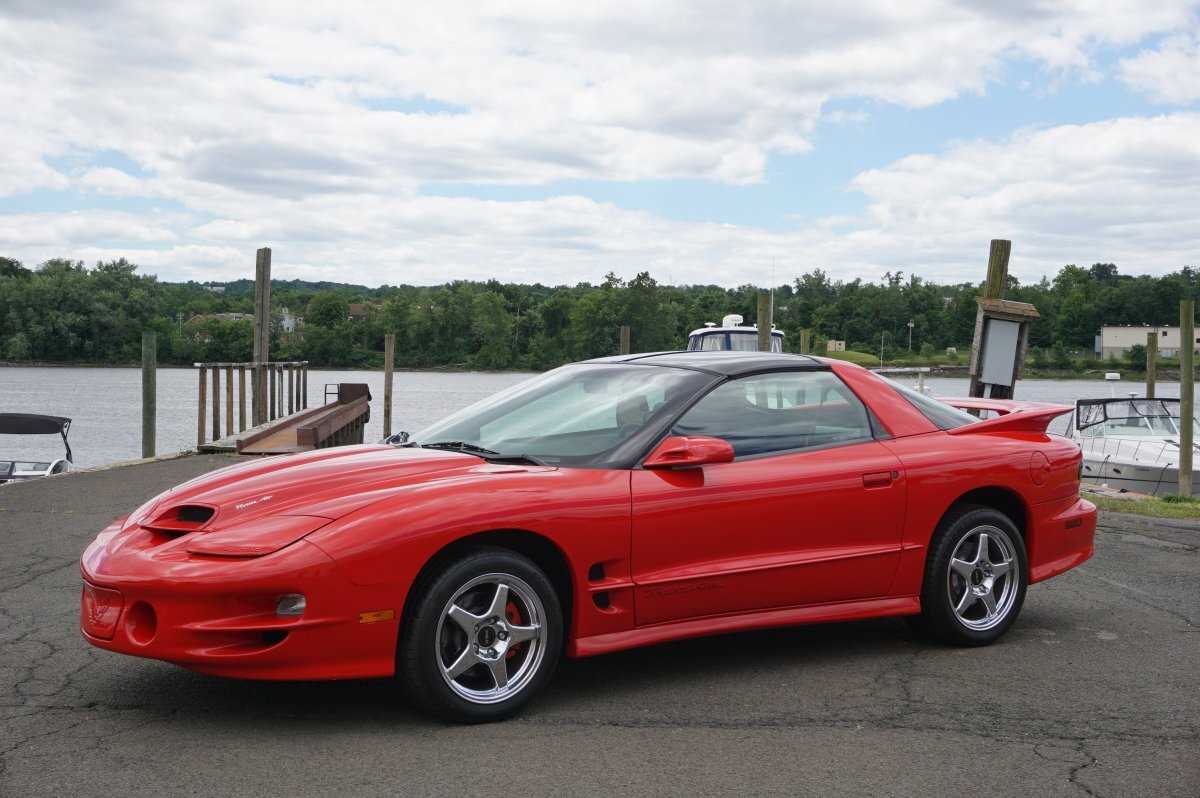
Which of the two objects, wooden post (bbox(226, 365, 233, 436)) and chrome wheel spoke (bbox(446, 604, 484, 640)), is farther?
wooden post (bbox(226, 365, 233, 436))

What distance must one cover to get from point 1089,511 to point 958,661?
1363mm

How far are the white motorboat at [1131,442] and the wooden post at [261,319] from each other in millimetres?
14166

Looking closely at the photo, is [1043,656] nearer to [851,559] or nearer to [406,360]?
[851,559]

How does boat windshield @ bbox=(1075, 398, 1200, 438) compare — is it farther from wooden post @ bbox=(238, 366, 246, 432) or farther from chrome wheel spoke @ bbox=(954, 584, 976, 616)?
chrome wheel spoke @ bbox=(954, 584, 976, 616)

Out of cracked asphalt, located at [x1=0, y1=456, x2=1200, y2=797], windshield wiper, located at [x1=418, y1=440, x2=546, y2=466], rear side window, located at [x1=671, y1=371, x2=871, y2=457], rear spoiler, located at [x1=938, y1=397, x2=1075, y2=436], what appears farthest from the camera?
rear spoiler, located at [x1=938, y1=397, x2=1075, y2=436]

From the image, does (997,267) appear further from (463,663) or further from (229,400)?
(229,400)

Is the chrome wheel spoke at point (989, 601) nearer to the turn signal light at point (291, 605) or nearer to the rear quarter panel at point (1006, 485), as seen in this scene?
the rear quarter panel at point (1006, 485)

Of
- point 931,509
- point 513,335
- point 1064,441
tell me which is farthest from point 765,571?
point 513,335

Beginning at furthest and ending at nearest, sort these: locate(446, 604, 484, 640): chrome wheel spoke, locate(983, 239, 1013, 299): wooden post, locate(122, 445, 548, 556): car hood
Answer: locate(983, 239, 1013, 299): wooden post < locate(446, 604, 484, 640): chrome wheel spoke < locate(122, 445, 548, 556): car hood

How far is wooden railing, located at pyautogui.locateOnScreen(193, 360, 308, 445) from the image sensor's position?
20.6 m

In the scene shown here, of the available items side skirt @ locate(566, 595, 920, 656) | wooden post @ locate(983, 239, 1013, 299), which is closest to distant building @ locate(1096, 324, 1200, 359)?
wooden post @ locate(983, 239, 1013, 299)

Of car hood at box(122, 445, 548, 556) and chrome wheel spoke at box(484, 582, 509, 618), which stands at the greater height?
car hood at box(122, 445, 548, 556)

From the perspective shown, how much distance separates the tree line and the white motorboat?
158 feet

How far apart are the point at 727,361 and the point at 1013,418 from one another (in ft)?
5.27
